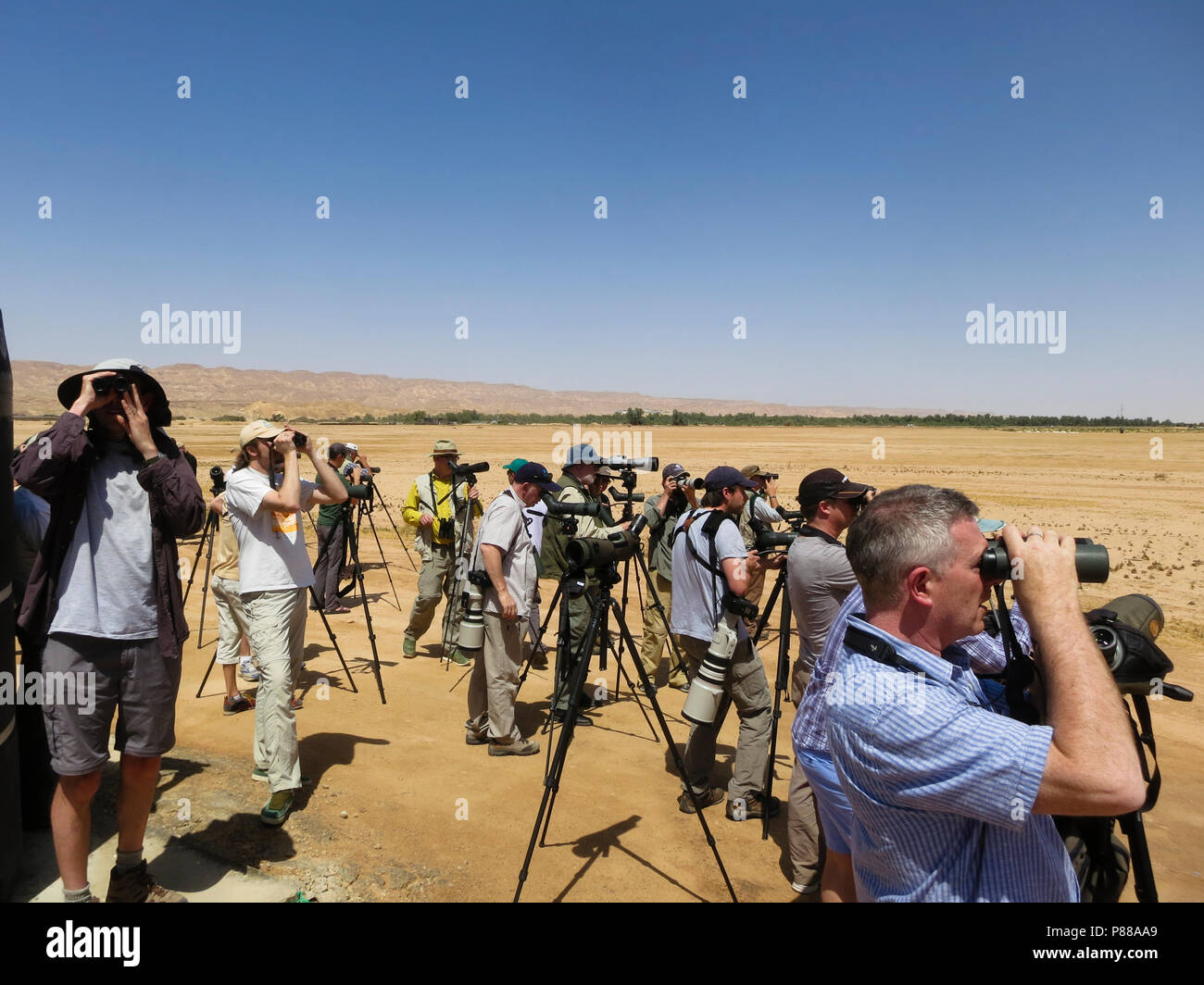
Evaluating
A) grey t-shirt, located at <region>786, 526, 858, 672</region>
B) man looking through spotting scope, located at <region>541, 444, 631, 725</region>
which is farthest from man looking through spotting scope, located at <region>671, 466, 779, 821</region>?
man looking through spotting scope, located at <region>541, 444, 631, 725</region>

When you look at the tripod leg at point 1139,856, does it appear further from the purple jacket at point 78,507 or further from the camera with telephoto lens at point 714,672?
the purple jacket at point 78,507

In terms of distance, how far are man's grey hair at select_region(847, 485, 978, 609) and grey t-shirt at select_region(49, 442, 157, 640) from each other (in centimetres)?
283

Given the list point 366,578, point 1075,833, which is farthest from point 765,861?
point 366,578

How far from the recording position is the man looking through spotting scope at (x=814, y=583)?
3627 mm

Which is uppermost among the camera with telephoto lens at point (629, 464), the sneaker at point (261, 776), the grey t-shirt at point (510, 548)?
the camera with telephoto lens at point (629, 464)

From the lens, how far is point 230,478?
4.32 metres

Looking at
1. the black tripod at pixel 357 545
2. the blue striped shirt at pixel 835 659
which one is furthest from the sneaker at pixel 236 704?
the blue striped shirt at pixel 835 659

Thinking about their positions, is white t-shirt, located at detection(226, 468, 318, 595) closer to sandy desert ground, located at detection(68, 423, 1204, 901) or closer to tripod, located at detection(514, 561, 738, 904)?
sandy desert ground, located at detection(68, 423, 1204, 901)

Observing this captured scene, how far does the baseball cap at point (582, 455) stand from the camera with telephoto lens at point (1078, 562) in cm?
480

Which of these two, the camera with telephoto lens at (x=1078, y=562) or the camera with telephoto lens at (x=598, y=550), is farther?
the camera with telephoto lens at (x=598, y=550)

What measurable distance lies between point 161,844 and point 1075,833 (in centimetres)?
404
